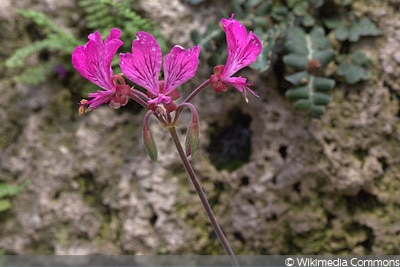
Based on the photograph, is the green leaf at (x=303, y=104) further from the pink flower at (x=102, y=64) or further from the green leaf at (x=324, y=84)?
the pink flower at (x=102, y=64)

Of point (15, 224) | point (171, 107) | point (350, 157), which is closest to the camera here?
point (171, 107)

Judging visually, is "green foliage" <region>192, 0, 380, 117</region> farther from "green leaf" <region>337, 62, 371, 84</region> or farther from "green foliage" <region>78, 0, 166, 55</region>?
"green foliage" <region>78, 0, 166, 55</region>

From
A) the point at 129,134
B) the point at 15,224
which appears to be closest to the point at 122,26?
the point at 129,134

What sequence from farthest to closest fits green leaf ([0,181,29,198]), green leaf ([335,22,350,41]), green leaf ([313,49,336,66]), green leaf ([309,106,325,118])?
green leaf ([0,181,29,198]) < green leaf ([335,22,350,41]) < green leaf ([313,49,336,66]) < green leaf ([309,106,325,118])

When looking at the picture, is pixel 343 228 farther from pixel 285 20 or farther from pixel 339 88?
pixel 285 20

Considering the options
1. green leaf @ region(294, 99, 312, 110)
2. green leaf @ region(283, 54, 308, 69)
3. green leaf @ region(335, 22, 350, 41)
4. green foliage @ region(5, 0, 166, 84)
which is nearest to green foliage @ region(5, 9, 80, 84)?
green foliage @ region(5, 0, 166, 84)

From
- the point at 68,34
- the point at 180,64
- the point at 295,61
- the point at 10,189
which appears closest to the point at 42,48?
the point at 68,34

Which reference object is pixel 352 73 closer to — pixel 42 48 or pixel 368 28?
pixel 368 28

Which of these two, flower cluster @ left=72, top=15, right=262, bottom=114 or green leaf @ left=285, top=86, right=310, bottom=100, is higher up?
flower cluster @ left=72, top=15, right=262, bottom=114
